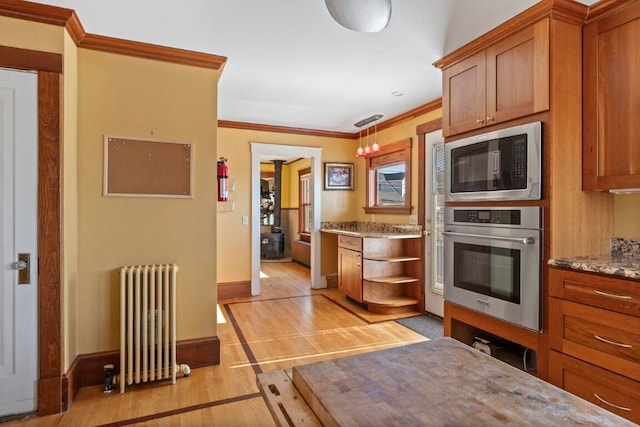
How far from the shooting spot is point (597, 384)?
69.5 inches

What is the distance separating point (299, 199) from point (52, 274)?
6652 mm

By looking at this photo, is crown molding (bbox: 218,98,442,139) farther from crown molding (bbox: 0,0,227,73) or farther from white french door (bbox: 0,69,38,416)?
white french door (bbox: 0,69,38,416)

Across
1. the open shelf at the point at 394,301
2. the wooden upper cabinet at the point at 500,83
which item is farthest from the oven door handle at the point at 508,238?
the open shelf at the point at 394,301

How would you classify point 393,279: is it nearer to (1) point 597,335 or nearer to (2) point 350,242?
(2) point 350,242

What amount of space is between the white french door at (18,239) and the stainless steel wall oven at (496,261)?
8.95 feet

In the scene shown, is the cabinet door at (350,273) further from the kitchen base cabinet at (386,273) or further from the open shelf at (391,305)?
the open shelf at (391,305)

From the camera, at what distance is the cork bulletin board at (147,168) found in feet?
Result: 8.38

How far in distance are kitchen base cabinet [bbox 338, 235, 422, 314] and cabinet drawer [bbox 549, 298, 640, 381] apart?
7.49ft

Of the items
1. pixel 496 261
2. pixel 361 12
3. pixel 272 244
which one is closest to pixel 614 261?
pixel 496 261

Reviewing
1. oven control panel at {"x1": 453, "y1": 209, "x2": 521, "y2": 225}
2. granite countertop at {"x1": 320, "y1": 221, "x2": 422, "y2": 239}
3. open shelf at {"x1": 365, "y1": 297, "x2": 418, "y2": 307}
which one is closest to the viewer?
oven control panel at {"x1": 453, "y1": 209, "x2": 521, "y2": 225}

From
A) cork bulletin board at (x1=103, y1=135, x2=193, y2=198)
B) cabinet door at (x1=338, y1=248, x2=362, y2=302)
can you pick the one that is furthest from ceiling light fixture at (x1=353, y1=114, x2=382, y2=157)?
cork bulletin board at (x1=103, y1=135, x2=193, y2=198)

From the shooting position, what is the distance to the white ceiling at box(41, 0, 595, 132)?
2.13m

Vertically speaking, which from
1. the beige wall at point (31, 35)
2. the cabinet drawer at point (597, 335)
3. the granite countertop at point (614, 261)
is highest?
the beige wall at point (31, 35)

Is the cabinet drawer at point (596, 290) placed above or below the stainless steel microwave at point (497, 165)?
below
